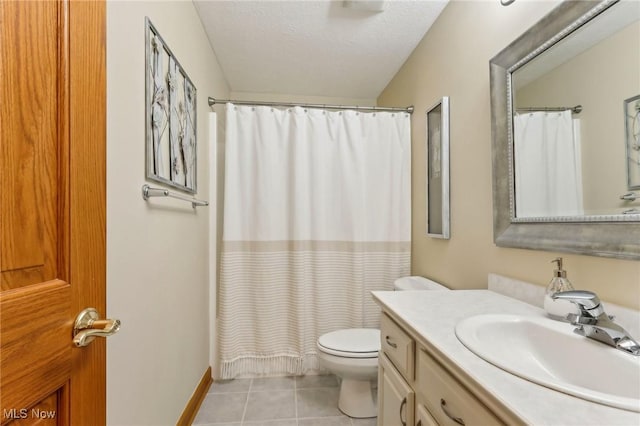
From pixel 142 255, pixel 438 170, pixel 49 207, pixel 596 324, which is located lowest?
pixel 596 324

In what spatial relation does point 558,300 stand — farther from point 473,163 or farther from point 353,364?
point 353,364

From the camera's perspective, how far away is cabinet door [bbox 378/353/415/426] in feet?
2.99

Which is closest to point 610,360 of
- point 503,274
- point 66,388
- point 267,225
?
point 503,274

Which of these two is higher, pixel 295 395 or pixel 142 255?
pixel 142 255

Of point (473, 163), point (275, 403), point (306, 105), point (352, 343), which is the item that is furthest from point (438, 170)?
point (275, 403)

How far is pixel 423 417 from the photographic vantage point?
82 cm

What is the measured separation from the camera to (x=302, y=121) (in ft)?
6.79

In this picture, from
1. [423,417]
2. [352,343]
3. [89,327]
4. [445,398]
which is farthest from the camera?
[352,343]

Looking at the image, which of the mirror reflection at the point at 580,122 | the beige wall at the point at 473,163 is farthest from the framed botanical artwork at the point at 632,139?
the beige wall at the point at 473,163

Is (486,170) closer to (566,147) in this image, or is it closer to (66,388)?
(566,147)

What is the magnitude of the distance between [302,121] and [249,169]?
1.64 feet

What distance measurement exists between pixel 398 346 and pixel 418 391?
16 centimetres

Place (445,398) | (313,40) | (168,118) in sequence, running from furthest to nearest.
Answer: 1. (313,40)
2. (168,118)
3. (445,398)

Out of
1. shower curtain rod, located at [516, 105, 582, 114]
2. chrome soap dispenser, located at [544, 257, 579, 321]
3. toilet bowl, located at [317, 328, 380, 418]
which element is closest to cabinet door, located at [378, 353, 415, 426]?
toilet bowl, located at [317, 328, 380, 418]
